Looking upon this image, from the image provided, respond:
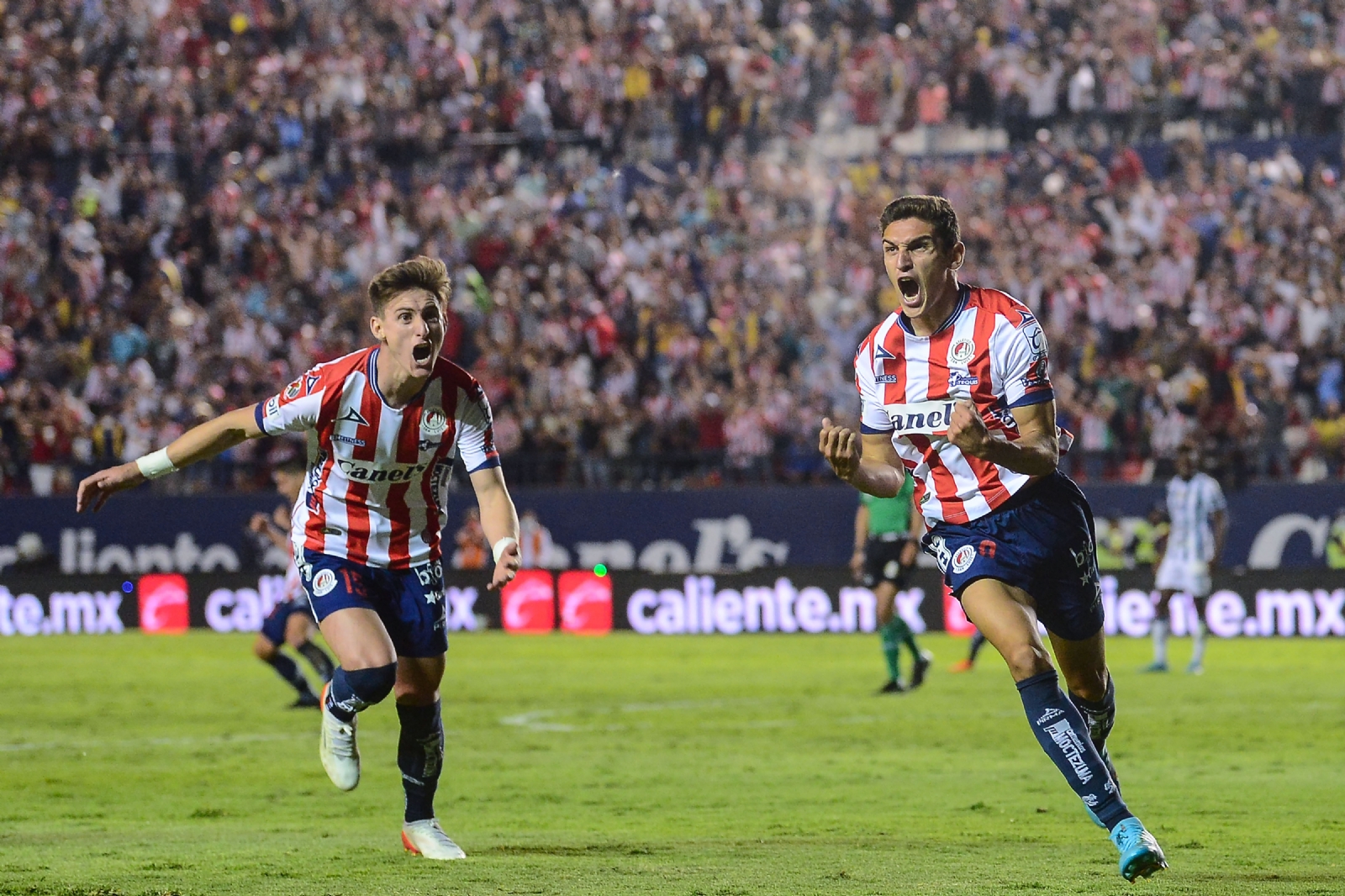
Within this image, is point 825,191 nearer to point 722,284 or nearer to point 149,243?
point 722,284

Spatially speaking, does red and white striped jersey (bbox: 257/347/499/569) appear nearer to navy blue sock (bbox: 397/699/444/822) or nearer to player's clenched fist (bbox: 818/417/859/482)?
navy blue sock (bbox: 397/699/444/822)

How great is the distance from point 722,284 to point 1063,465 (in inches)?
248

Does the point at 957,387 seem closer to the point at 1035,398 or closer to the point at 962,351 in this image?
the point at 962,351

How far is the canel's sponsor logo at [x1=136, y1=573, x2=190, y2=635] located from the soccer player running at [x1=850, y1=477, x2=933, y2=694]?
13681mm

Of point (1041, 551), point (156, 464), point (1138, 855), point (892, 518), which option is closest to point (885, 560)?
point (892, 518)

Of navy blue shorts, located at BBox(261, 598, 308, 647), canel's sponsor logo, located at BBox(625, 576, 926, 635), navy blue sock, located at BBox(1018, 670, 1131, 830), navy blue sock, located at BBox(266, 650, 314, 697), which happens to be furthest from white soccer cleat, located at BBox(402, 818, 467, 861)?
canel's sponsor logo, located at BBox(625, 576, 926, 635)

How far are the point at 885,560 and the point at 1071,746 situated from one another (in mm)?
10088

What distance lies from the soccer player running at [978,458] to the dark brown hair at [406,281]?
1.75 metres

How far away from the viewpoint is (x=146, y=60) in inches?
1396

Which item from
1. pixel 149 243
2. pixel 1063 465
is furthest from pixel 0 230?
pixel 1063 465

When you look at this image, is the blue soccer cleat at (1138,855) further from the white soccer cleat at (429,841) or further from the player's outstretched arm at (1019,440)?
the white soccer cleat at (429,841)

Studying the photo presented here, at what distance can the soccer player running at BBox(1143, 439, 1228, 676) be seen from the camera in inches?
762

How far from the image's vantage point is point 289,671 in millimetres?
16484

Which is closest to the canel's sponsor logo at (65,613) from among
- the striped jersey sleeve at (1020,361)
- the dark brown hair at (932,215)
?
the dark brown hair at (932,215)
